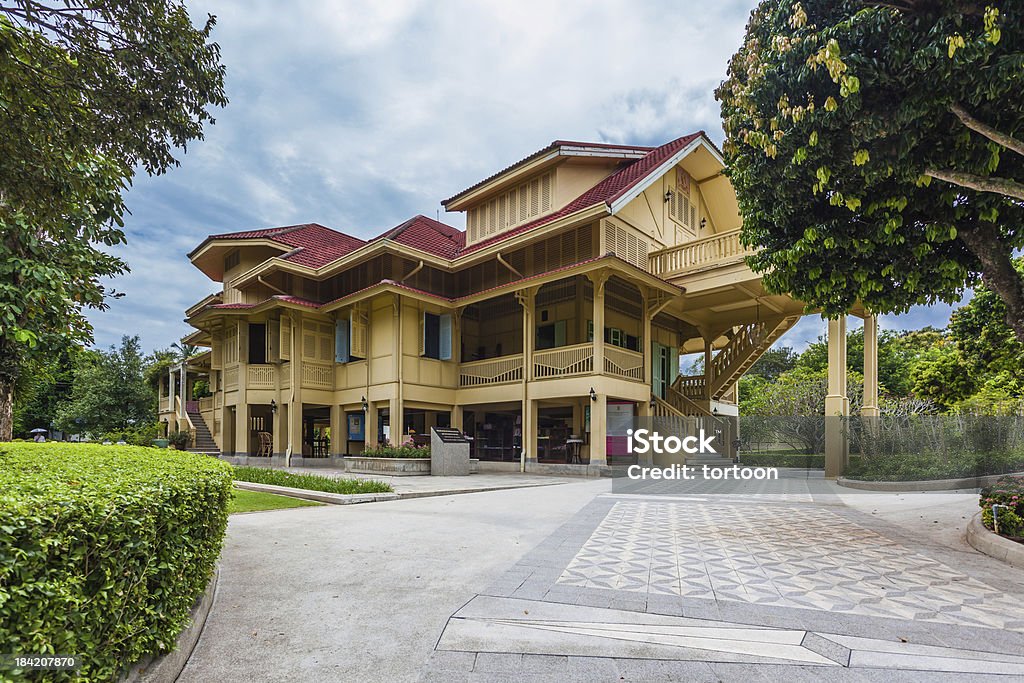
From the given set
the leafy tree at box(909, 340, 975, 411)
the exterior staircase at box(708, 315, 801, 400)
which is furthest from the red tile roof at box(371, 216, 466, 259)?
the leafy tree at box(909, 340, 975, 411)

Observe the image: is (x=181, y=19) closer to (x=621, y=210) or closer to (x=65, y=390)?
(x=621, y=210)

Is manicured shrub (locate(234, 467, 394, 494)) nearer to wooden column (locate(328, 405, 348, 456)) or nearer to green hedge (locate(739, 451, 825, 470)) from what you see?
wooden column (locate(328, 405, 348, 456))

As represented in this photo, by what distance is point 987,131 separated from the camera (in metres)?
5.73

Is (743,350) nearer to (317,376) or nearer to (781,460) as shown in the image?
(781,460)

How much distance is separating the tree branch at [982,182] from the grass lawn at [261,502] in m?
10.7

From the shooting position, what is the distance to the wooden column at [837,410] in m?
17.8

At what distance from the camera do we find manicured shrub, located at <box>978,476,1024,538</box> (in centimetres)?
741

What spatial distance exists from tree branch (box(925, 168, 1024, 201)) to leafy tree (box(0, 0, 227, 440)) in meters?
7.77

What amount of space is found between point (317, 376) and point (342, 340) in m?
2.03

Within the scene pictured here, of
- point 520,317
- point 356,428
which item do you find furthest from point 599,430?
point 356,428

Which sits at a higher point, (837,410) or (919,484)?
(837,410)

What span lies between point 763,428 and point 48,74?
84.9 ft

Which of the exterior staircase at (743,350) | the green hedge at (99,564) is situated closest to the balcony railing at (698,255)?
the exterior staircase at (743,350)

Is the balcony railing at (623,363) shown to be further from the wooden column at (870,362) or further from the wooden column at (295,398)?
the wooden column at (295,398)
